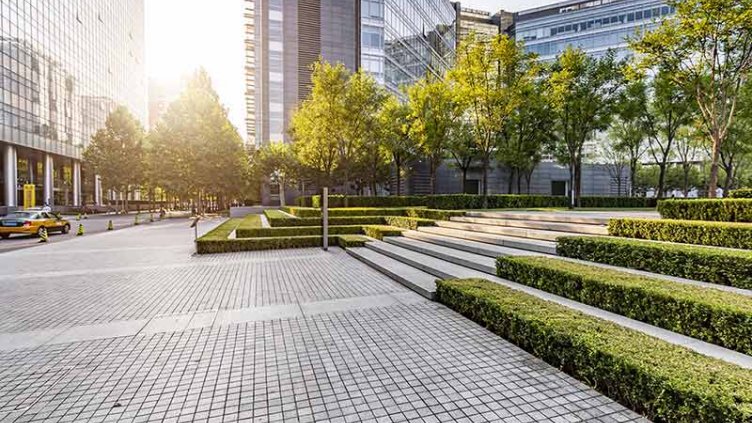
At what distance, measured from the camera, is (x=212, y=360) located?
4.26m

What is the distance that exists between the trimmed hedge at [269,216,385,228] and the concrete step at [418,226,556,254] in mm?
4449

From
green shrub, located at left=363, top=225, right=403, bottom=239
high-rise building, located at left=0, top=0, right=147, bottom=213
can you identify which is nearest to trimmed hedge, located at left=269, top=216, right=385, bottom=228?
green shrub, located at left=363, top=225, right=403, bottom=239

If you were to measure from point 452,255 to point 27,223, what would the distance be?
78.4ft

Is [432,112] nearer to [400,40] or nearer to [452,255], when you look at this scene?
[452,255]

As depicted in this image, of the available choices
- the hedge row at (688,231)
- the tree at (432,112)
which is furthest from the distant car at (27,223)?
the hedge row at (688,231)

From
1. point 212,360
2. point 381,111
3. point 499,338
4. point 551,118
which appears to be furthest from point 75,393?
point 551,118

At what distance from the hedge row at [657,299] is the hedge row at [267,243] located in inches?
329

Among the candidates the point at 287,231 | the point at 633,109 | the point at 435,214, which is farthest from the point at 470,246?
the point at 633,109

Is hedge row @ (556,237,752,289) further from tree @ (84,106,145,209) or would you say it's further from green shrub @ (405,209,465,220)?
tree @ (84,106,145,209)

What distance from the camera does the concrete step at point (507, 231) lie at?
9148 millimetres

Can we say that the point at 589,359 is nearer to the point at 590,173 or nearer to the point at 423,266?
the point at 423,266

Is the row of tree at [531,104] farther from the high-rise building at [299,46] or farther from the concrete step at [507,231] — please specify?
the high-rise building at [299,46]

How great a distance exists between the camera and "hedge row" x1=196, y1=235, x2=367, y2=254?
13.2 meters

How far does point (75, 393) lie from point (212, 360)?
1.27 m
